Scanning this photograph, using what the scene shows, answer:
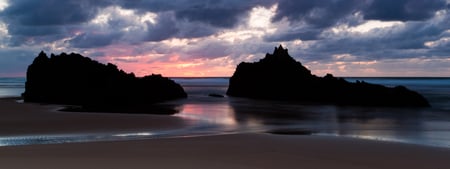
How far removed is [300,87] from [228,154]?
4005 cm

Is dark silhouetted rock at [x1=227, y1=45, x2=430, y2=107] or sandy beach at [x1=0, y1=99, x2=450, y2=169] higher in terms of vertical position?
dark silhouetted rock at [x1=227, y1=45, x2=430, y2=107]

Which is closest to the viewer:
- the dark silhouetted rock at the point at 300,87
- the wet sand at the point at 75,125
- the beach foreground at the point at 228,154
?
the beach foreground at the point at 228,154

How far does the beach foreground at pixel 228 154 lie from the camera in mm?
10219

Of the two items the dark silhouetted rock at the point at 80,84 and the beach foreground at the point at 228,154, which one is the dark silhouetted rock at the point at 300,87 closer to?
the dark silhouetted rock at the point at 80,84

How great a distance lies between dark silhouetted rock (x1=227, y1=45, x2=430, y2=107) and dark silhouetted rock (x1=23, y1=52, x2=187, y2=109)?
53.7 ft

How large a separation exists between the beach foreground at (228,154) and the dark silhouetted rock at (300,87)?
28.1m

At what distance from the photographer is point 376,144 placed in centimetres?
1421

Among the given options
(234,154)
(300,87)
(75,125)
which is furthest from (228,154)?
(300,87)

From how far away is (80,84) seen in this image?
137 ft

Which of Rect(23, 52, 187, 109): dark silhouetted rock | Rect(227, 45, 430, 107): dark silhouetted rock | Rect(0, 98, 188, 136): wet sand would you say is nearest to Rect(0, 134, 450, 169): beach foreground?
Rect(0, 98, 188, 136): wet sand

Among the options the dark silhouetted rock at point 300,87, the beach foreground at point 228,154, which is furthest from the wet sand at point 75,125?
the dark silhouetted rock at point 300,87

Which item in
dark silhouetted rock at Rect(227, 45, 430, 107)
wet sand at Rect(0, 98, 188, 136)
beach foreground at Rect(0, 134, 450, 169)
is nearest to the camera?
beach foreground at Rect(0, 134, 450, 169)

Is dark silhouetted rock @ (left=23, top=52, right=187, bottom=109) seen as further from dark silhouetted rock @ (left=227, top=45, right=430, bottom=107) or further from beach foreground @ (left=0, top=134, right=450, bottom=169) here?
beach foreground @ (left=0, top=134, right=450, bottom=169)

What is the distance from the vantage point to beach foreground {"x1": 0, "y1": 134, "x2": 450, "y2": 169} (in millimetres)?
10219
